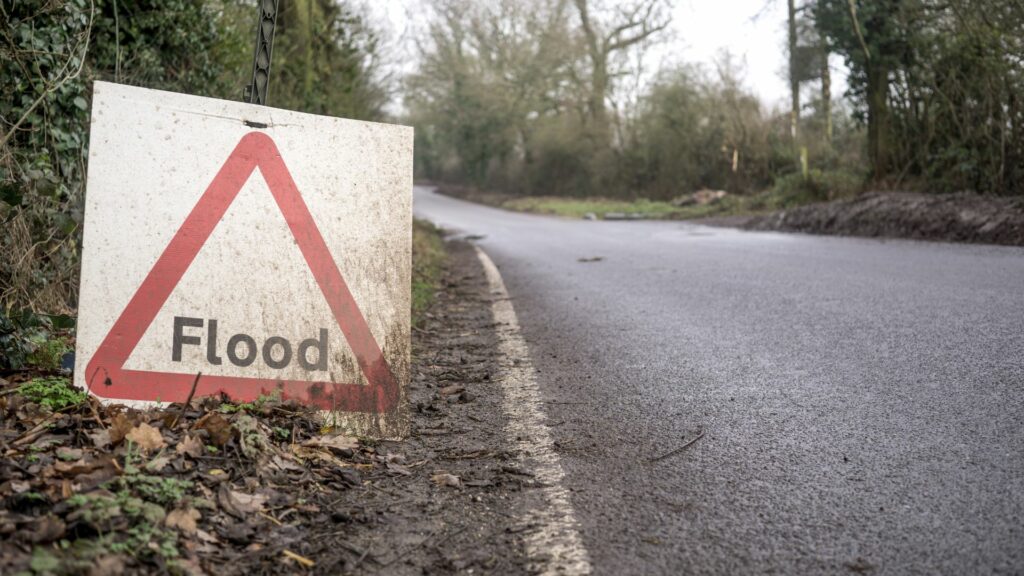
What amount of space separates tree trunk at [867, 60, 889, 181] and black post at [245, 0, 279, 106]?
1461 centimetres

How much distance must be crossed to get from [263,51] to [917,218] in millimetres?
11696

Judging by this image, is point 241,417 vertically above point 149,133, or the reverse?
point 149,133

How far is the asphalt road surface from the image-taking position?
2.22m

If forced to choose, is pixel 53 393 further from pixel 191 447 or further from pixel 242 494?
pixel 242 494

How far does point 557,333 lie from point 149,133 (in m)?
3.14

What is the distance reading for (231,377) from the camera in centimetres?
305

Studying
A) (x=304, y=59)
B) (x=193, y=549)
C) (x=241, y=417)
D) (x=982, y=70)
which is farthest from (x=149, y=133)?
(x=982, y=70)

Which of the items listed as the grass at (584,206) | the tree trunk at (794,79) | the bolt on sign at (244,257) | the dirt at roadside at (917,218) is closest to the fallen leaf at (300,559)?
the bolt on sign at (244,257)

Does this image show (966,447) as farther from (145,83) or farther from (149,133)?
(145,83)

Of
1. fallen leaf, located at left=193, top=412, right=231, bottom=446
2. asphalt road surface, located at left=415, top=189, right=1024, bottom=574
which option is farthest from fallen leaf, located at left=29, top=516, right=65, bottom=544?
asphalt road surface, located at left=415, top=189, right=1024, bottom=574

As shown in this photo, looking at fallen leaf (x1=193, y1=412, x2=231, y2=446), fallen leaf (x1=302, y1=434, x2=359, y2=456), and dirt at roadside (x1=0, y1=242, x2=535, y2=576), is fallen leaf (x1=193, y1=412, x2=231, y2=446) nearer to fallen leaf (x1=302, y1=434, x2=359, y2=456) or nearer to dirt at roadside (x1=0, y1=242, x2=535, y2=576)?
dirt at roadside (x1=0, y1=242, x2=535, y2=576)

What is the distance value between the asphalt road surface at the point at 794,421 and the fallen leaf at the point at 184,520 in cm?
108

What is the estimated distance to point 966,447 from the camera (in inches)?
114

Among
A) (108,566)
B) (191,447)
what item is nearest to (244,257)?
(191,447)
